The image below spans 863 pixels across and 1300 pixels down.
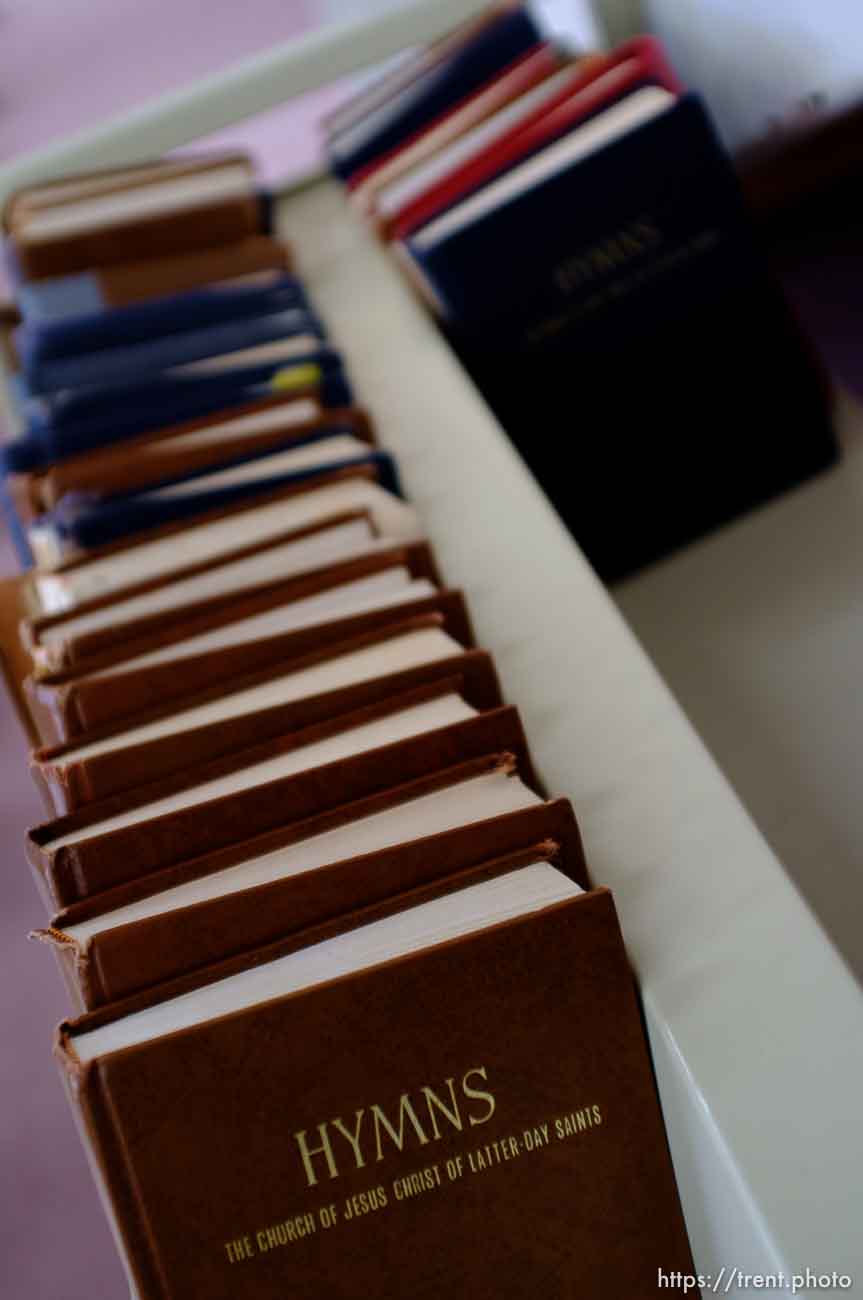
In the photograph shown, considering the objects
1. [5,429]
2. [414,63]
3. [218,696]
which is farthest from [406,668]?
[414,63]

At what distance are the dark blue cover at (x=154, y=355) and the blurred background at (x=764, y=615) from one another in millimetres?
424

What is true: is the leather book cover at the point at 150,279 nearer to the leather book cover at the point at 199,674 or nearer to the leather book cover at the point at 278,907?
the leather book cover at the point at 199,674

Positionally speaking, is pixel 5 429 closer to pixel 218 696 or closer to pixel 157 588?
pixel 157 588

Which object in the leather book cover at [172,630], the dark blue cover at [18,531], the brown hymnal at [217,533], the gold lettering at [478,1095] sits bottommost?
the gold lettering at [478,1095]

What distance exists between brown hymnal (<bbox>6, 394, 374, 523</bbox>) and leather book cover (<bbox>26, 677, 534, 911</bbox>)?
396 mm

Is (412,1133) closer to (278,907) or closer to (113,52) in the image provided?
(278,907)

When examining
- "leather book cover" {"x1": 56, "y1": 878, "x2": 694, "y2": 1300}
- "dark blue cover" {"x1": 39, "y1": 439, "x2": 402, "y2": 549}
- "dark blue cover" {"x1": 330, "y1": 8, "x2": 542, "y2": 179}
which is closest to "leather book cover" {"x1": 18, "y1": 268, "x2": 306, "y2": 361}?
"dark blue cover" {"x1": 39, "y1": 439, "x2": 402, "y2": 549}

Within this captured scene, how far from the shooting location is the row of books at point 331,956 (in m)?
0.72

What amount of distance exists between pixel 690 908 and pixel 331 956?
22cm

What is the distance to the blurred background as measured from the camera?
1.16m

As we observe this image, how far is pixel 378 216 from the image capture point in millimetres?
1484

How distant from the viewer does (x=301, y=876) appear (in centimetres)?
77

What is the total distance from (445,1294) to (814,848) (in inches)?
18.9

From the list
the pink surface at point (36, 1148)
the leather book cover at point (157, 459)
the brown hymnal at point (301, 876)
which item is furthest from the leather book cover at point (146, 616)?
the pink surface at point (36, 1148)
